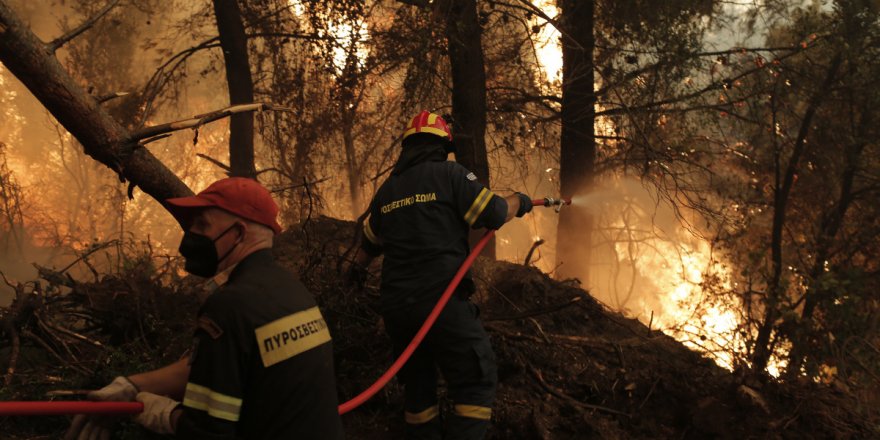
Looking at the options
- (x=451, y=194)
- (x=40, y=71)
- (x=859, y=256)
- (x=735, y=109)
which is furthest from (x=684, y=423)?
(x=859, y=256)

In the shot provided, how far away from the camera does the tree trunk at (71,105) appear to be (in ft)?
12.2

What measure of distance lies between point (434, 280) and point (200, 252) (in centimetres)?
176

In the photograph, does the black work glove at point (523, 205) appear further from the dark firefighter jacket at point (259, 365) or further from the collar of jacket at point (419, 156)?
the dark firefighter jacket at point (259, 365)

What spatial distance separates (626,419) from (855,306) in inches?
270

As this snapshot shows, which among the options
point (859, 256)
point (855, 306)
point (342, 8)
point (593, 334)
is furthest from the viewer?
point (859, 256)

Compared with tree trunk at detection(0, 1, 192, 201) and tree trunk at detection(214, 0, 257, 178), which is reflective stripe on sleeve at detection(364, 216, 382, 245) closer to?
tree trunk at detection(0, 1, 192, 201)

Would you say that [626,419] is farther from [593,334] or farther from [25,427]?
[25,427]

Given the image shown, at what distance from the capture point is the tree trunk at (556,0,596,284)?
9.73 m

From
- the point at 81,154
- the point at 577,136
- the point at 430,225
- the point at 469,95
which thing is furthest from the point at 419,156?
the point at 81,154

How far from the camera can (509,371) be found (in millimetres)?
5102

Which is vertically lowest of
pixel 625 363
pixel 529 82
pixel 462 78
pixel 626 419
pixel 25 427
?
pixel 25 427

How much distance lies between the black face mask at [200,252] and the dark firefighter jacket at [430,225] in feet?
5.49

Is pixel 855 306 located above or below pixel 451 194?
above

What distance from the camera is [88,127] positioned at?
13.0 ft
